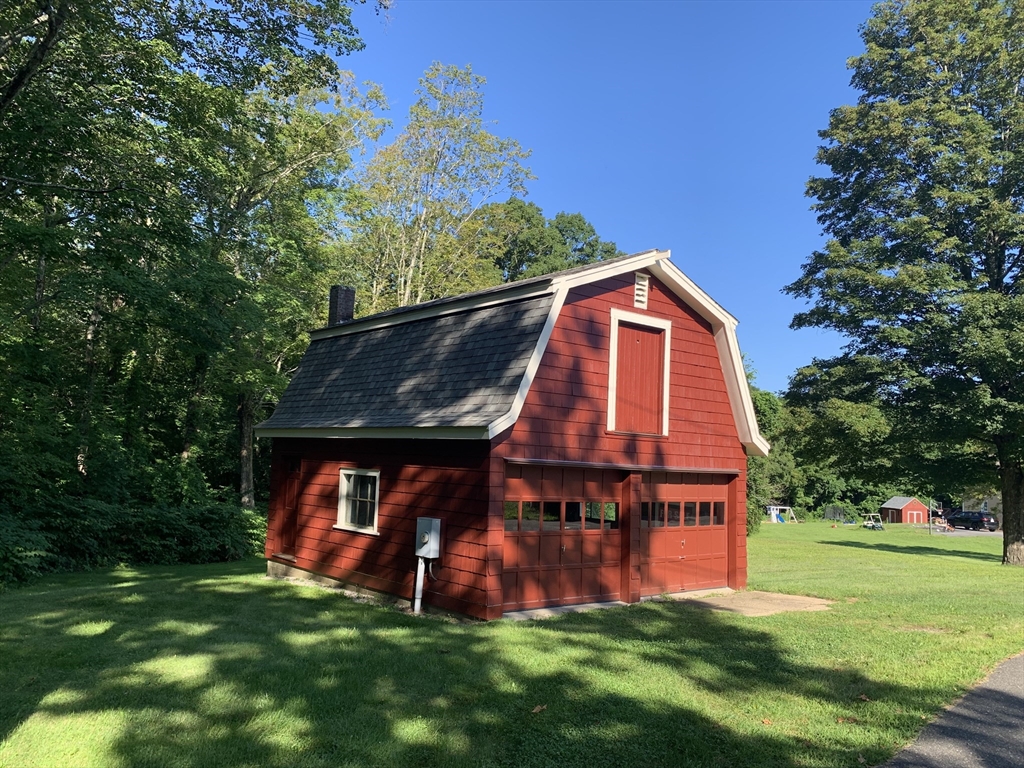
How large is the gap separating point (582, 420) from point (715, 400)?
3.58 meters

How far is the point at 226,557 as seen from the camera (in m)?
18.7

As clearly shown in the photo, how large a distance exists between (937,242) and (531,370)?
2008cm

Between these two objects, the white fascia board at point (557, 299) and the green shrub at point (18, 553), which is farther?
the green shrub at point (18, 553)

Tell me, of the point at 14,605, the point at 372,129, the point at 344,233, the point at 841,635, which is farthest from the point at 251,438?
the point at 841,635

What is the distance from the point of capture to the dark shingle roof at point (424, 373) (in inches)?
384

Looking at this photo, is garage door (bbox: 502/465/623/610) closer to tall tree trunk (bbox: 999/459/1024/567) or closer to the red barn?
the red barn

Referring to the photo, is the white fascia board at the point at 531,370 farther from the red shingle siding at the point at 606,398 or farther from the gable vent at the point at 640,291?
the gable vent at the point at 640,291

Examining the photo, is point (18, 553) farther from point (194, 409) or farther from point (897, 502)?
point (897, 502)

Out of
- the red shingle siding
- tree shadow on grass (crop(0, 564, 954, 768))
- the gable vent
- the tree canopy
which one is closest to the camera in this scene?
tree shadow on grass (crop(0, 564, 954, 768))

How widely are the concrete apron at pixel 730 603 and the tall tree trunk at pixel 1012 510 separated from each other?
47.9ft

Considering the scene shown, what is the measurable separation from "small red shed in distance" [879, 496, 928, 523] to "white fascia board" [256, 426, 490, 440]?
70.7m

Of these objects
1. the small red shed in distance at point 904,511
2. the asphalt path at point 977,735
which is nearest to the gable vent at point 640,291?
the asphalt path at point 977,735

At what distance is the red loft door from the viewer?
11.2 metres

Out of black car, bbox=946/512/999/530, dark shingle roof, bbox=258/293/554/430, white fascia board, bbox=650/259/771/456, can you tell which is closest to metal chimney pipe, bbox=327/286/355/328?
dark shingle roof, bbox=258/293/554/430
